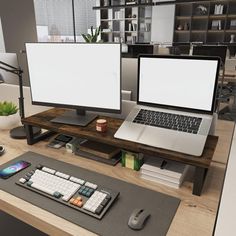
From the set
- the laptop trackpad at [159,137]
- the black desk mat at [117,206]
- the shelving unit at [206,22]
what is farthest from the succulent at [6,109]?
the shelving unit at [206,22]

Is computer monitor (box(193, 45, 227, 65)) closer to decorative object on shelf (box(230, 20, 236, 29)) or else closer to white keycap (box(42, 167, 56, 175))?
white keycap (box(42, 167, 56, 175))

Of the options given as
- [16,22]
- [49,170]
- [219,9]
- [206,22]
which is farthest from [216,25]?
[49,170]

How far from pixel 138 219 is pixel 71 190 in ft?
0.88

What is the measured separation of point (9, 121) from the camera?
145 centimetres

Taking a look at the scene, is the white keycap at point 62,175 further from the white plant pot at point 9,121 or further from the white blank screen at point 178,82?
the white plant pot at point 9,121

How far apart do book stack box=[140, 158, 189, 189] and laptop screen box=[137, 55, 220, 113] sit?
0.83ft

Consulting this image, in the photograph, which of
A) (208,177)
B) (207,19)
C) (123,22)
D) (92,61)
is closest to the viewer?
(208,177)

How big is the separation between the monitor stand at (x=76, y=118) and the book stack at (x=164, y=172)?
38cm

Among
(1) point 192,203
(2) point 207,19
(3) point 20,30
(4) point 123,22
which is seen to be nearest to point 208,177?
(1) point 192,203

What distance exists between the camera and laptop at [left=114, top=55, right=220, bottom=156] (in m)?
0.95

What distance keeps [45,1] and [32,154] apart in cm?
613

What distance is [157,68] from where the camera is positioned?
3.50 ft

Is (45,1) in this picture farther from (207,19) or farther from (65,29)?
(207,19)

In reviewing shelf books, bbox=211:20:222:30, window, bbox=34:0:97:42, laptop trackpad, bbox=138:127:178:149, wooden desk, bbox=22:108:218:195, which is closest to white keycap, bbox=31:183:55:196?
wooden desk, bbox=22:108:218:195
